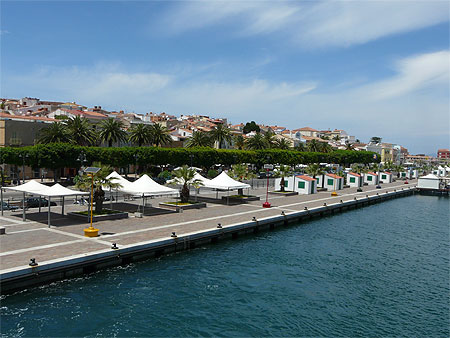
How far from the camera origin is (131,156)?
73000mm

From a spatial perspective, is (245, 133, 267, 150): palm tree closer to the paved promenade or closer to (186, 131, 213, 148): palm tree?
(186, 131, 213, 148): palm tree

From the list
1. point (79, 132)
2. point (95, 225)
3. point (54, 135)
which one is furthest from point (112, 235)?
point (79, 132)

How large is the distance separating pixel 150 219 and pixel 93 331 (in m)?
18.5

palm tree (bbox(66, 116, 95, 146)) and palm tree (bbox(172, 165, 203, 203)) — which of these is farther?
palm tree (bbox(66, 116, 95, 146))

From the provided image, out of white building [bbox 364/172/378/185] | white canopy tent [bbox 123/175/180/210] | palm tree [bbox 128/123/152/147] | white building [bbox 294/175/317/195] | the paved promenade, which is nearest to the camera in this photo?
the paved promenade

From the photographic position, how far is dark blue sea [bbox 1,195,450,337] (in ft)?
59.0

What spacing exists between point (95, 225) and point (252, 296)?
15416mm

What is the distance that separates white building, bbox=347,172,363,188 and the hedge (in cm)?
1922

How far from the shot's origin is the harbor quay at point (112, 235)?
2120 cm

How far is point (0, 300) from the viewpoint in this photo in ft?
62.5

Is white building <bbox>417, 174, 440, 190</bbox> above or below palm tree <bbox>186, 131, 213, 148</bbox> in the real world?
below

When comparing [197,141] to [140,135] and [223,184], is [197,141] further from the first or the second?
[223,184]

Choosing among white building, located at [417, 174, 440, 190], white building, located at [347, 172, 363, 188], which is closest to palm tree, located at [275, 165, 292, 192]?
white building, located at [347, 172, 363, 188]

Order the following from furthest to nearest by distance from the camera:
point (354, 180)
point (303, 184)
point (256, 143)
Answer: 1. point (256, 143)
2. point (354, 180)
3. point (303, 184)
